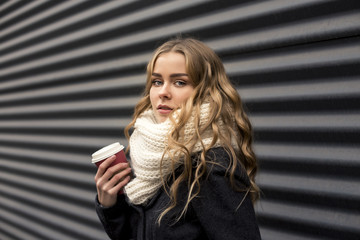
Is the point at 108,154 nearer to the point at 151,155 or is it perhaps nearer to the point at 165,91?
the point at 151,155

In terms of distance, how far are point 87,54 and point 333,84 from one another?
2.56 metres

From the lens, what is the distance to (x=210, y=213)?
1.17 metres

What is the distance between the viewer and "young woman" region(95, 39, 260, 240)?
46.9 inches

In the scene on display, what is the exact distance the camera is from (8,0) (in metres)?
4.48

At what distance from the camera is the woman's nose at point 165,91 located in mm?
1340

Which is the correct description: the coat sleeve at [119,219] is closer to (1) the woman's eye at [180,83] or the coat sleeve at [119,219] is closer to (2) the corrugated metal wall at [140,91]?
(1) the woman's eye at [180,83]

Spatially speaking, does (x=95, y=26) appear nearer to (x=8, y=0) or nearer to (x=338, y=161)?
(x=8, y=0)

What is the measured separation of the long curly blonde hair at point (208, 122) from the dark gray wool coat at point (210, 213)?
29mm

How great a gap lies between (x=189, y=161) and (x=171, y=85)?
36 cm

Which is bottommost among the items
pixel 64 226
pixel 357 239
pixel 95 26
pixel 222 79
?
pixel 64 226

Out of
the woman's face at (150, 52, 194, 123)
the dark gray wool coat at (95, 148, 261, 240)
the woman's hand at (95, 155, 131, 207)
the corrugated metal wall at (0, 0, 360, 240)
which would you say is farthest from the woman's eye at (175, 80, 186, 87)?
the corrugated metal wall at (0, 0, 360, 240)

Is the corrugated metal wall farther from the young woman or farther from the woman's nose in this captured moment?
the woman's nose

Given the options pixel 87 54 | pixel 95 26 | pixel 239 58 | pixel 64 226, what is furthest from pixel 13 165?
pixel 239 58

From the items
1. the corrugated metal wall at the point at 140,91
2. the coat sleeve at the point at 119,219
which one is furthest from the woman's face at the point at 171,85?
the corrugated metal wall at the point at 140,91
